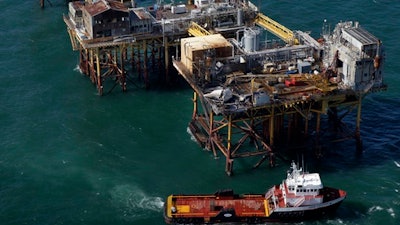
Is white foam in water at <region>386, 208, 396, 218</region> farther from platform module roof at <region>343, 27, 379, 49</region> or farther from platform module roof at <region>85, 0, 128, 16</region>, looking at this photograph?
platform module roof at <region>85, 0, 128, 16</region>

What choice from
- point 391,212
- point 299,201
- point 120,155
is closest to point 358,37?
point 391,212

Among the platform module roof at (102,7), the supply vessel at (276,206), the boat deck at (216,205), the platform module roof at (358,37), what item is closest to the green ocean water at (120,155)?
the supply vessel at (276,206)

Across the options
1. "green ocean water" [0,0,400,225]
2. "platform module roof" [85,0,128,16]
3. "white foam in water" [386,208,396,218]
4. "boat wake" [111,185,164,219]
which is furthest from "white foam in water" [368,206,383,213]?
"platform module roof" [85,0,128,16]

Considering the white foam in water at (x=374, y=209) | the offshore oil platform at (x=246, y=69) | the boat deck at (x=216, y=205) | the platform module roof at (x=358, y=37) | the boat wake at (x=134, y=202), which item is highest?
the platform module roof at (x=358, y=37)

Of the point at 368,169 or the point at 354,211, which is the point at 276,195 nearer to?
the point at 354,211

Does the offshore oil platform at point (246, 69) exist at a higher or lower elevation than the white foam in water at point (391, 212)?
higher

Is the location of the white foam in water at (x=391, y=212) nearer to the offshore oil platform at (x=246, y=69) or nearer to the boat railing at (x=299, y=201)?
the boat railing at (x=299, y=201)
